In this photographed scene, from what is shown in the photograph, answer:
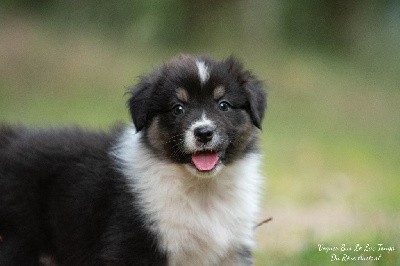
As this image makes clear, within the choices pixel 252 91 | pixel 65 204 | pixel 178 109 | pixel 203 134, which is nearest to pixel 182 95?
pixel 178 109

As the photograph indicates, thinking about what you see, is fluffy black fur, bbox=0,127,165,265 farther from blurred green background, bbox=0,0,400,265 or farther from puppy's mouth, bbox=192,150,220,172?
blurred green background, bbox=0,0,400,265

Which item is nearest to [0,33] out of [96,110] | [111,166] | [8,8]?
[8,8]

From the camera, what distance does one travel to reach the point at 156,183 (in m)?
6.77

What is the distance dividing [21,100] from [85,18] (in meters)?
2.65

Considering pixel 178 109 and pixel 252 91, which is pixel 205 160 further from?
pixel 252 91

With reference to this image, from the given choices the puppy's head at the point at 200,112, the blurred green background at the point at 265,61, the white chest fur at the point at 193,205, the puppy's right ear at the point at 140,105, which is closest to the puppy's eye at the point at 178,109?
the puppy's head at the point at 200,112

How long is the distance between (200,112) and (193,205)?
63 centimetres

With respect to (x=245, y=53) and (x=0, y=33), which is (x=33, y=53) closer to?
(x=0, y=33)

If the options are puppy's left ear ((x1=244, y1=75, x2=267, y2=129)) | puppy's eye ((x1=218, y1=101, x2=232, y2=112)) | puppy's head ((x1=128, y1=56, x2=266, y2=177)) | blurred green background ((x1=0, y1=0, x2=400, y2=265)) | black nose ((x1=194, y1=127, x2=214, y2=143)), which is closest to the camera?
black nose ((x1=194, y1=127, x2=214, y2=143))

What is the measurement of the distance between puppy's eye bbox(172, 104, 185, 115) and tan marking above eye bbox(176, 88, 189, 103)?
0.04 m

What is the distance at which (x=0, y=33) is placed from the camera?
18.5 meters

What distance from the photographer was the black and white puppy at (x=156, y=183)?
6586 mm

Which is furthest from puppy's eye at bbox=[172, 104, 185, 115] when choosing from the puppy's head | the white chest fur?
the white chest fur

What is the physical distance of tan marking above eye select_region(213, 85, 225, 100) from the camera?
21.8ft
